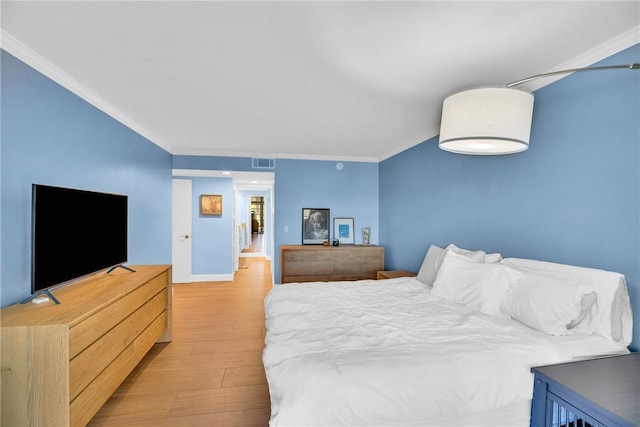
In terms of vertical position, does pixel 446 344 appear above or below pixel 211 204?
below

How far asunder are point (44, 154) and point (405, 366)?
2.78m

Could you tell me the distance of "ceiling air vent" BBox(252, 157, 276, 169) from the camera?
17.0 feet

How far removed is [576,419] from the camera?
50.2 inches

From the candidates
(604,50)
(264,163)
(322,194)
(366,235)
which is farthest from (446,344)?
(264,163)

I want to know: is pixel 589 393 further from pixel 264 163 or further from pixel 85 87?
pixel 264 163

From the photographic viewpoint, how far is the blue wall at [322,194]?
5262 mm

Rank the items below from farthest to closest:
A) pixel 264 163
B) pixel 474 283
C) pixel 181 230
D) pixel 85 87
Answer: pixel 181 230 < pixel 264 163 < pixel 85 87 < pixel 474 283

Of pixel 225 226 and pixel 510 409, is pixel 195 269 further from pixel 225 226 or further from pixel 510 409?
pixel 510 409

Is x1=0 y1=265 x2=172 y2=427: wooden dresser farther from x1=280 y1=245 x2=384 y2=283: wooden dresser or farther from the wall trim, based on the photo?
the wall trim

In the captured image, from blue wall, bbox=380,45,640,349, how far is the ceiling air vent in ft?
10.0

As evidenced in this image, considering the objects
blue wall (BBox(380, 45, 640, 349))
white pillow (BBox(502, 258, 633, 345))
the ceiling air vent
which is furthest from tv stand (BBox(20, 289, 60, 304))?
the ceiling air vent

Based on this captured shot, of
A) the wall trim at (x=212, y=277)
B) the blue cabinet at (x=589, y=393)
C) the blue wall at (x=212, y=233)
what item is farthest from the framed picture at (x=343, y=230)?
the blue cabinet at (x=589, y=393)

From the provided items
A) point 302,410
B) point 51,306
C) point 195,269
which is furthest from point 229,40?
point 195,269

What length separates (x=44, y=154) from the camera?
2043mm
